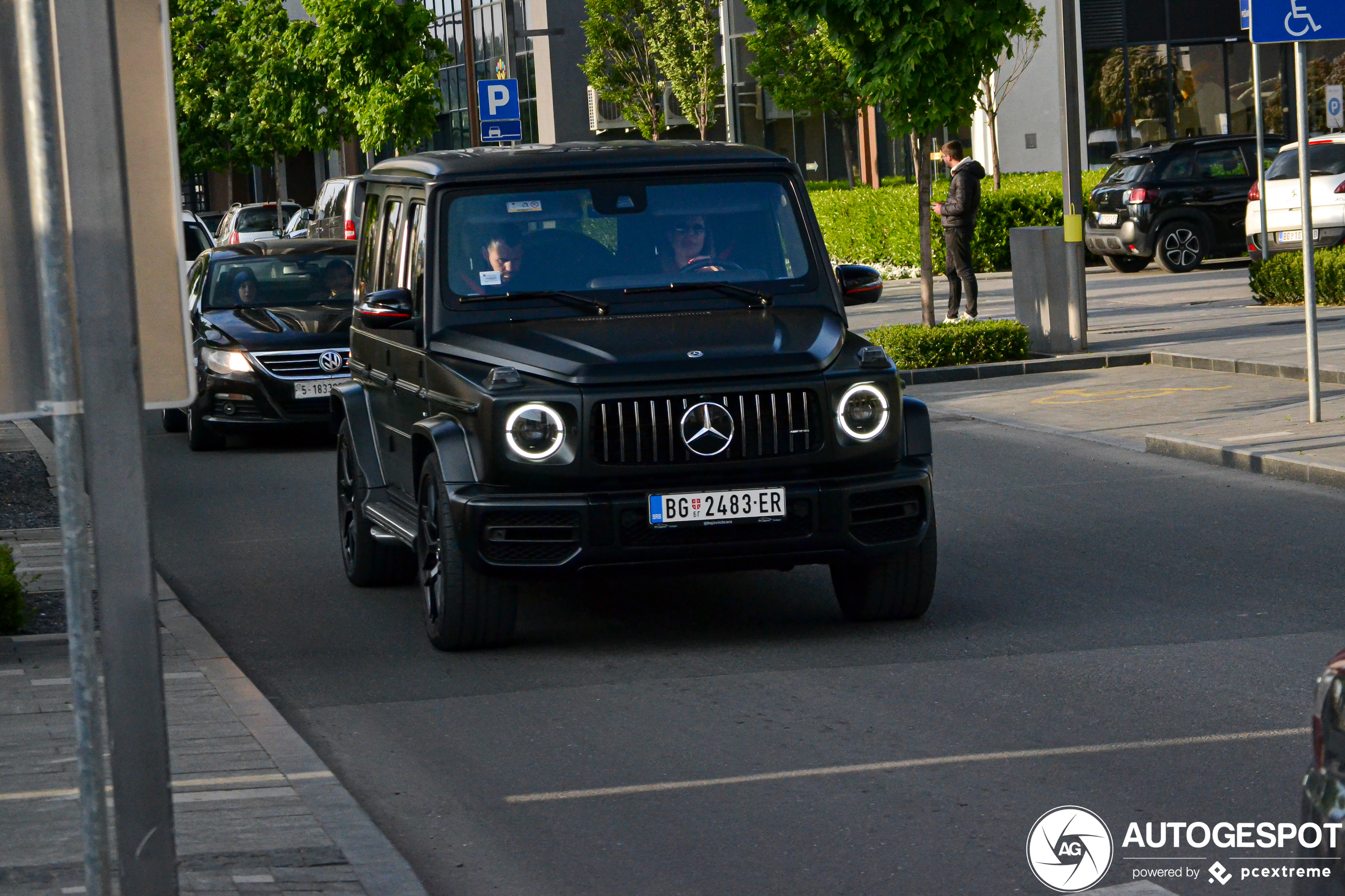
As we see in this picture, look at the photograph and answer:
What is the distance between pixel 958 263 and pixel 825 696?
605 inches

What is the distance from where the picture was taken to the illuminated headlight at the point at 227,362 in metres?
15.3

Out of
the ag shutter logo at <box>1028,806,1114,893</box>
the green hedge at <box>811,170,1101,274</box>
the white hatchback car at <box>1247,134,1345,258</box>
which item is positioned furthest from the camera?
the green hedge at <box>811,170,1101,274</box>

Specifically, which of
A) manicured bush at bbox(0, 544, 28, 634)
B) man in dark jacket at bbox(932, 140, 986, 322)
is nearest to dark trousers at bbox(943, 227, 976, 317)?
man in dark jacket at bbox(932, 140, 986, 322)

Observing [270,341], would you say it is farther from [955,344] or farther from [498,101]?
[498,101]

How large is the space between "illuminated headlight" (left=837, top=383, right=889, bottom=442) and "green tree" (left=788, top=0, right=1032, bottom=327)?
1084 centimetres

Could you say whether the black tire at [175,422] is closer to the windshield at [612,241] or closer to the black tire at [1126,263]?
the windshield at [612,241]

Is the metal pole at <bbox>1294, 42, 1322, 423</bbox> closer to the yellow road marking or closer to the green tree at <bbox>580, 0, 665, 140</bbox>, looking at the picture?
the yellow road marking

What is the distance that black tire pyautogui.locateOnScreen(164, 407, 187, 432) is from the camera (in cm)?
1698

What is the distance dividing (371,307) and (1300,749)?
4085 millimetres

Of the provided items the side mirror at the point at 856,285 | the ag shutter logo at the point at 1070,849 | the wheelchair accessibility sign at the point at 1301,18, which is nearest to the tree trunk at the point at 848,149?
the wheelchair accessibility sign at the point at 1301,18

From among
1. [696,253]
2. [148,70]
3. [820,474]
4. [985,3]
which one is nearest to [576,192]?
[696,253]

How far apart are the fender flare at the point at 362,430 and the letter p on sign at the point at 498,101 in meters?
19.5

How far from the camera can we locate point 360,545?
9.30 metres

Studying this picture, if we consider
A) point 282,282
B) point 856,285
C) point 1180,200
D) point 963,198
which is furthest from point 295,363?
point 1180,200
